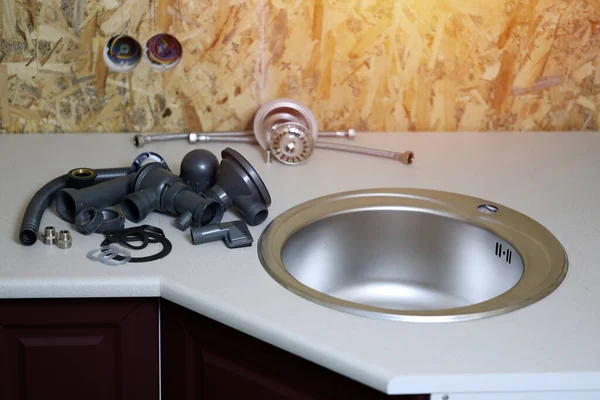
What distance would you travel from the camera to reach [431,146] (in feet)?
5.84

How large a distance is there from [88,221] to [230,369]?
346 mm

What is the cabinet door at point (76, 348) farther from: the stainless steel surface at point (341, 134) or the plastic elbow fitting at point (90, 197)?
the stainless steel surface at point (341, 134)

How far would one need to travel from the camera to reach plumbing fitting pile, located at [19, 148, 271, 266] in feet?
4.19

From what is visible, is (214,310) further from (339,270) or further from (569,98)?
(569,98)

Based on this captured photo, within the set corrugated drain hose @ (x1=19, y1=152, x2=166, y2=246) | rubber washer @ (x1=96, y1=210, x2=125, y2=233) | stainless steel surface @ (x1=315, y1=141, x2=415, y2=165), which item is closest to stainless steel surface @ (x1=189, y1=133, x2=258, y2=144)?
stainless steel surface @ (x1=315, y1=141, x2=415, y2=165)

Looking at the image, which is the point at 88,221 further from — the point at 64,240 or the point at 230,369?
the point at 230,369

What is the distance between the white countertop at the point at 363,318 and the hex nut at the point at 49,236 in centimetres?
1

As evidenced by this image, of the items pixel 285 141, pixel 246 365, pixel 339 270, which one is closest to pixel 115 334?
pixel 246 365

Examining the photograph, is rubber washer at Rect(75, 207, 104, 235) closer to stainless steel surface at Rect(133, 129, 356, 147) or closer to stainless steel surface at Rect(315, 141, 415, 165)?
stainless steel surface at Rect(133, 129, 356, 147)

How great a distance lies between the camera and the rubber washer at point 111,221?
1312mm

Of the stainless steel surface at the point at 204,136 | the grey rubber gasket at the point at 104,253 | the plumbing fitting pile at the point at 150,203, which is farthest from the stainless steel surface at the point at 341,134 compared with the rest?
the grey rubber gasket at the point at 104,253

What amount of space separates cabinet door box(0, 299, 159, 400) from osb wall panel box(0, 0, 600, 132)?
670 mm

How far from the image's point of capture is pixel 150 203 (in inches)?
53.0

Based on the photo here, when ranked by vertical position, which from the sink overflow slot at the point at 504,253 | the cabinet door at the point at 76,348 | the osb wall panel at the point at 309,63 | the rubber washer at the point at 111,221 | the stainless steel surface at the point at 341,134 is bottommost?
the cabinet door at the point at 76,348
